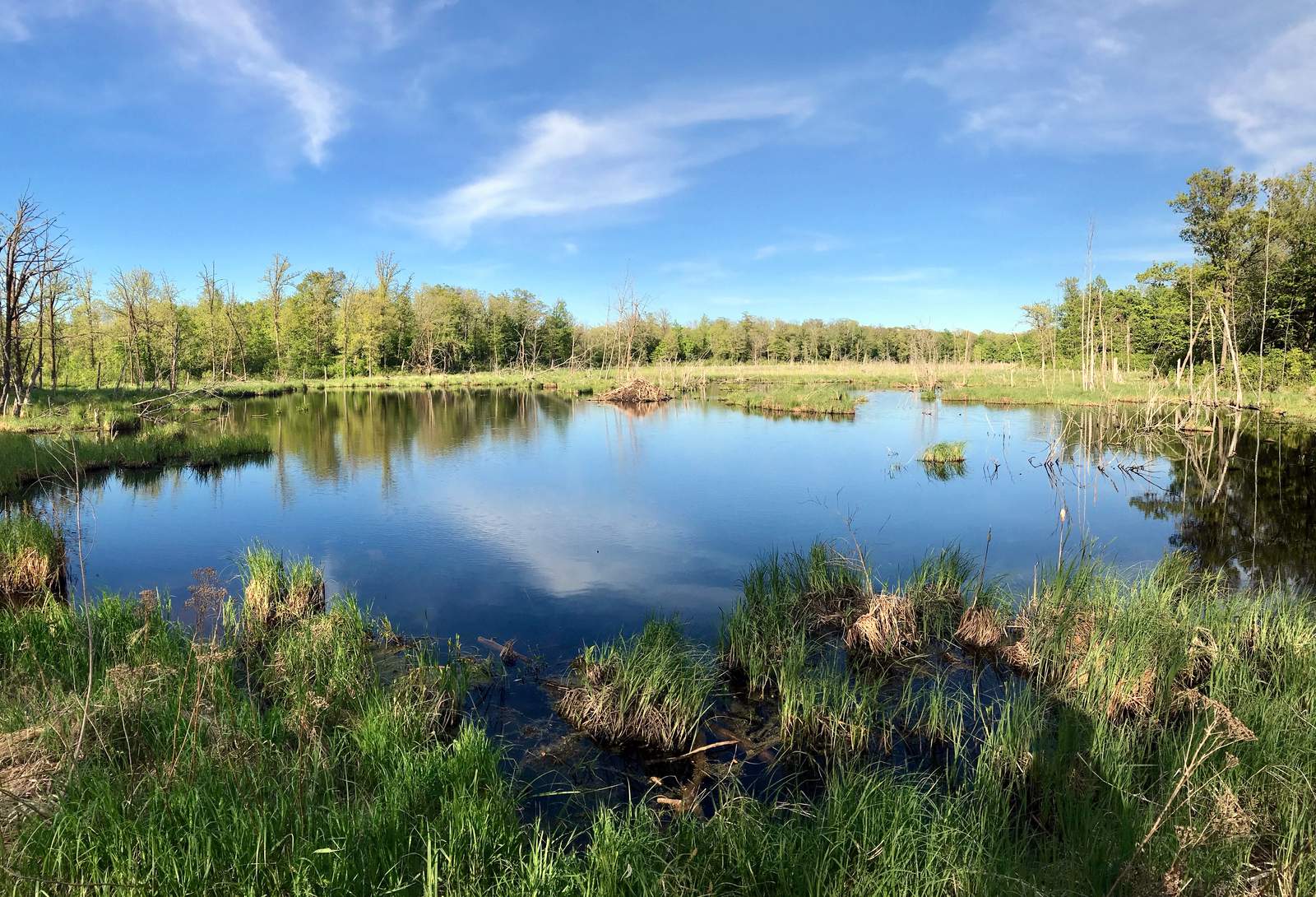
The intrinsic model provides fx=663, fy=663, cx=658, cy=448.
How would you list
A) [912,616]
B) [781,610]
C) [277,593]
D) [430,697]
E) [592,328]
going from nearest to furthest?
1. [430,697]
2. [912,616]
3. [781,610]
4. [277,593]
5. [592,328]

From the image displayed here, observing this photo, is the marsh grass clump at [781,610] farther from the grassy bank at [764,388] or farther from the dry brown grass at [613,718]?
the grassy bank at [764,388]

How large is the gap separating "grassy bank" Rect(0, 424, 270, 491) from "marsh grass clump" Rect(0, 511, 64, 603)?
17.3ft

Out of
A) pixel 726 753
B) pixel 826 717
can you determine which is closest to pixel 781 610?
pixel 826 717

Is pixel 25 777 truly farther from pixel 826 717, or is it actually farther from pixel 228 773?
pixel 826 717

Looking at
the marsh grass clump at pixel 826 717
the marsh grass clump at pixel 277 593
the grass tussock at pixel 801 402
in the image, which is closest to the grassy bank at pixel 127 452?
the marsh grass clump at pixel 277 593

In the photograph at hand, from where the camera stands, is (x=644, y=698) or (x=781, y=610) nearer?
(x=644, y=698)

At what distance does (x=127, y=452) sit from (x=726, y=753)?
19.8 meters

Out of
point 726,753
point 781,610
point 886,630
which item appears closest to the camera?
point 726,753

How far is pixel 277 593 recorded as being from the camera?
316 inches

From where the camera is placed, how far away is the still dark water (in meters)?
9.41

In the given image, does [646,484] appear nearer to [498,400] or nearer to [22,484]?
[22,484]

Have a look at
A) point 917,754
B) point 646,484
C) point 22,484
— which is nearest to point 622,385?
point 646,484

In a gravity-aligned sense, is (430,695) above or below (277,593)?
below

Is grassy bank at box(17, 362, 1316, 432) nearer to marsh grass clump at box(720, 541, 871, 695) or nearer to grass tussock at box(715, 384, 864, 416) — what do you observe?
grass tussock at box(715, 384, 864, 416)
